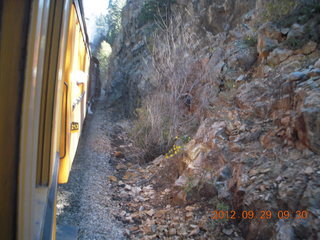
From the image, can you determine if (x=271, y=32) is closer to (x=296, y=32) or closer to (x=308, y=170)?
(x=296, y=32)

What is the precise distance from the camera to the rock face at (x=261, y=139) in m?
3.02

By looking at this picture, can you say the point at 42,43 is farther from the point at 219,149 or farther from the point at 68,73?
the point at 219,149

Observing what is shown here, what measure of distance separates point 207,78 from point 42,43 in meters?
6.63

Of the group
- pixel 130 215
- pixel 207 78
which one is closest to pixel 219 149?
pixel 130 215

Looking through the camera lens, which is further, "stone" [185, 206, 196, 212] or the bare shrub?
the bare shrub

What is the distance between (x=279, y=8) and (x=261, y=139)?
4.21 m

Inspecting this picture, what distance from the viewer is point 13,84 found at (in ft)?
2.65

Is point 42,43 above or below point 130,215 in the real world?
above

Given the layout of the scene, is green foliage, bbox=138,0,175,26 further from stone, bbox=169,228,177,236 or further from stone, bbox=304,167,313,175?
stone, bbox=304,167,313,175

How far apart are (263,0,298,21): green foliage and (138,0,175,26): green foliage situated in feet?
25.8

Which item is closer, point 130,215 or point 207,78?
point 130,215

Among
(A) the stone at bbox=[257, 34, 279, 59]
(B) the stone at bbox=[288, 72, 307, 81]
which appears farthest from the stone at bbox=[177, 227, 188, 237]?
(A) the stone at bbox=[257, 34, 279, 59]

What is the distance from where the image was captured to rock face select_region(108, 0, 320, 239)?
302 centimetres
